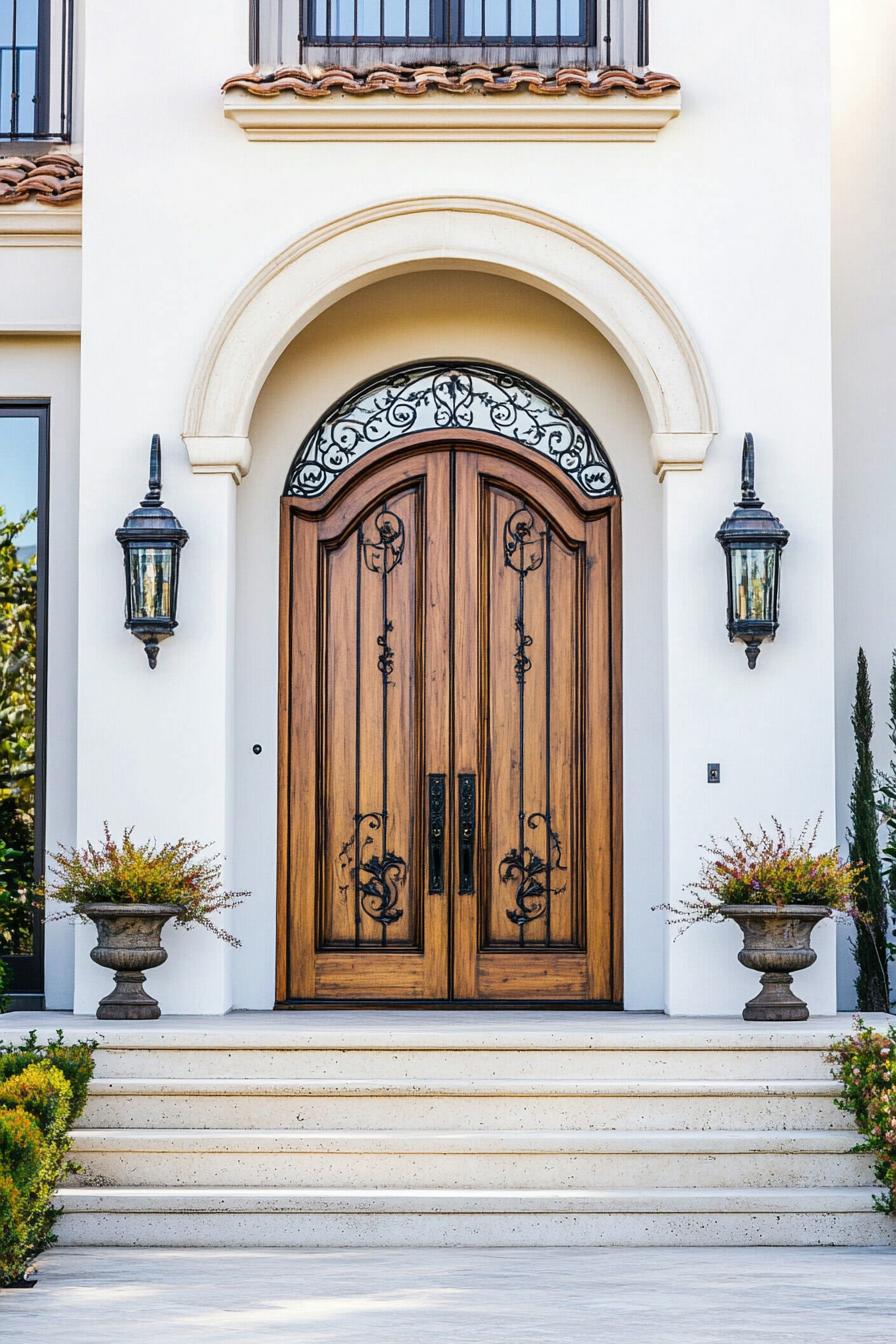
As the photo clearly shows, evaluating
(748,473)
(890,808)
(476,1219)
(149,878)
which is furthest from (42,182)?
(476,1219)

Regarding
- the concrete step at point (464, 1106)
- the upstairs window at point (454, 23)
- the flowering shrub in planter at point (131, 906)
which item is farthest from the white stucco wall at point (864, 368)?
the flowering shrub in planter at point (131, 906)

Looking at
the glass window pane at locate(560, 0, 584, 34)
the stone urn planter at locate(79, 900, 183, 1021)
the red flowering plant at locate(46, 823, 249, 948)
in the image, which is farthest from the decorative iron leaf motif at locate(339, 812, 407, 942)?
the glass window pane at locate(560, 0, 584, 34)

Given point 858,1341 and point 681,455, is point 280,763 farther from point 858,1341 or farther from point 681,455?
point 858,1341

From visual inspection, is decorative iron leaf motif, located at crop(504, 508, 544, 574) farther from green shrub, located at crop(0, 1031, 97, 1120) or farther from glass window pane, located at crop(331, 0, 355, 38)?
green shrub, located at crop(0, 1031, 97, 1120)

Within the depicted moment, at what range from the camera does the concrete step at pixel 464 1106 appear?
266 inches

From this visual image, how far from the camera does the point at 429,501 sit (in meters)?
8.61

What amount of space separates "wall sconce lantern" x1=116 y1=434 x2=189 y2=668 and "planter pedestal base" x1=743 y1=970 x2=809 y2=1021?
10.6 feet

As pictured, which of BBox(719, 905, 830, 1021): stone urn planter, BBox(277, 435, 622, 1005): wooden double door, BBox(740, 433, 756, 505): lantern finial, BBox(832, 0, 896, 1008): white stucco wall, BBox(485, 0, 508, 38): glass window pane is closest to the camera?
BBox(719, 905, 830, 1021): stone urn planter

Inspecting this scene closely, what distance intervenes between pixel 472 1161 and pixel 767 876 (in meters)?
1.82

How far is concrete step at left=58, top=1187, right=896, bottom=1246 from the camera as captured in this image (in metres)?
6.38

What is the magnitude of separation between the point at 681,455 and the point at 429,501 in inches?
54.5

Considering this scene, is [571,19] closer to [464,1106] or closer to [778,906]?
[778,906]

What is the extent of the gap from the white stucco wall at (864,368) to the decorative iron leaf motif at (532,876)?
156cm

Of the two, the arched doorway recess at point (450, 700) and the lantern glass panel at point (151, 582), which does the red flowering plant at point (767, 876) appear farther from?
→ the lantern glass panel at point (151, 582)
